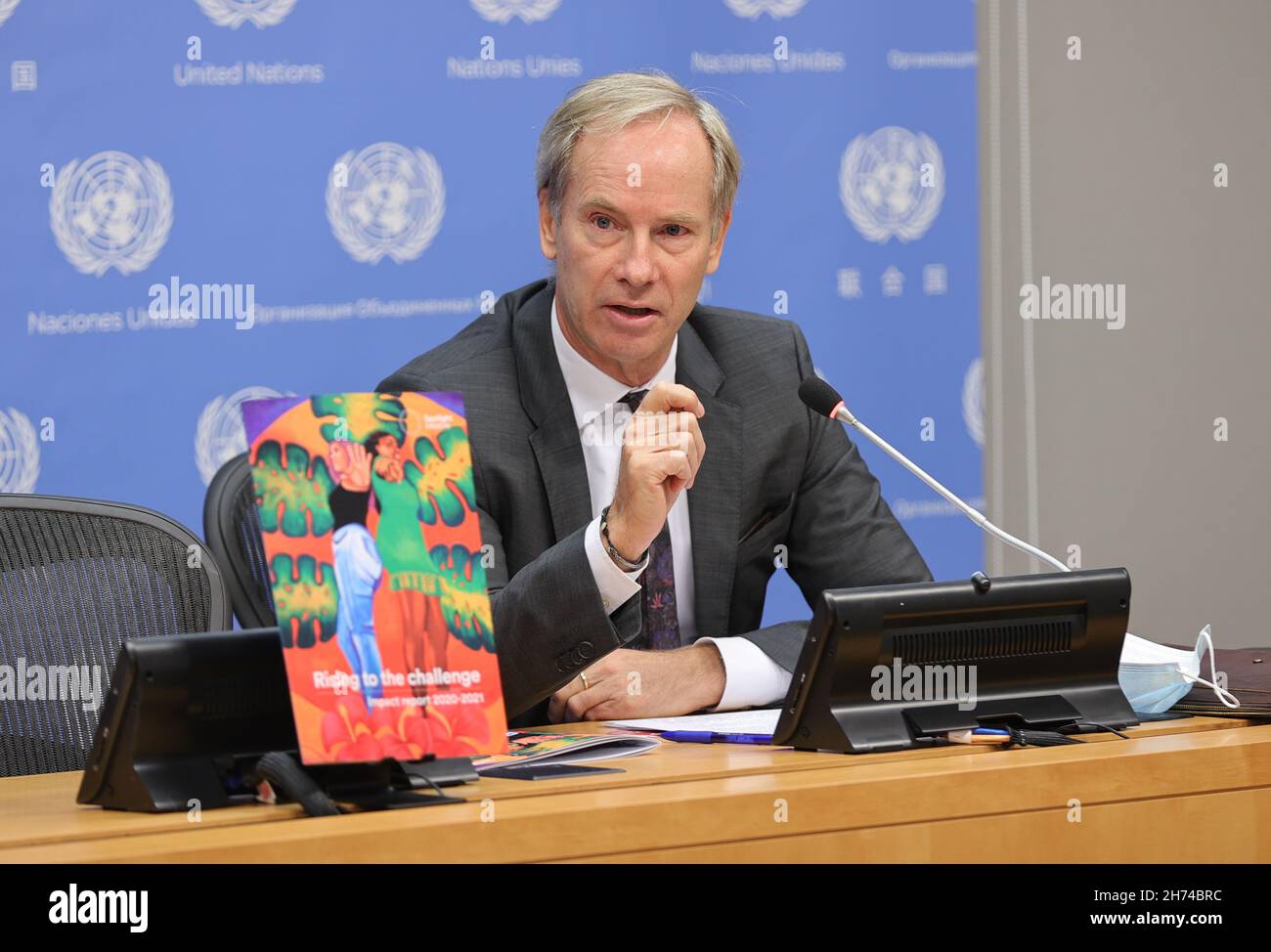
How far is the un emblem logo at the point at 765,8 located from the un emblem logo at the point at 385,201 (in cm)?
76

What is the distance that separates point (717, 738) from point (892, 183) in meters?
2.07

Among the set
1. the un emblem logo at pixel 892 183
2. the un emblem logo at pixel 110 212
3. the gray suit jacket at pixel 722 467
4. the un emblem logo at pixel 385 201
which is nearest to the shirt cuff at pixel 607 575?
the gray suit jacket at pixel 722 467

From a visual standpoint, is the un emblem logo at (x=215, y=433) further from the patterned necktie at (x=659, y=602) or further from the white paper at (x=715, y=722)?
the white paper at (x=715, y=722)

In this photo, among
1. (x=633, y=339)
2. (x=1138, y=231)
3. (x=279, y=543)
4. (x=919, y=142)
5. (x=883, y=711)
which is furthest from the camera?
(x=1138, y=231)

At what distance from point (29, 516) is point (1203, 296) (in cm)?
281

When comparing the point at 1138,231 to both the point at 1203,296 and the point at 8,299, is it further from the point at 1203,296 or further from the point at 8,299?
the point at 8,299

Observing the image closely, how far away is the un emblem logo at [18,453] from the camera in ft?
9.26

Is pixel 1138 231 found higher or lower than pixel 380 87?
lower

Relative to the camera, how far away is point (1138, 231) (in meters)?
3.54

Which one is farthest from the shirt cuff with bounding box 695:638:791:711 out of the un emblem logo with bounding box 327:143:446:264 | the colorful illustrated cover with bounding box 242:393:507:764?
the un emblem logo with bounding box 327:143:446:264

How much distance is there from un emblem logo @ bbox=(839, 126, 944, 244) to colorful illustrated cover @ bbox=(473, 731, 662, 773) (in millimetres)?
2006

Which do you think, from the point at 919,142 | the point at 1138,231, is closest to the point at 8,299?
the point at 919,142

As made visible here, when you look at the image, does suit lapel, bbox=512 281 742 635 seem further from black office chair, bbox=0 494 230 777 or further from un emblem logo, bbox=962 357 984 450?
un emblem logo, bbox=962 357 984 450

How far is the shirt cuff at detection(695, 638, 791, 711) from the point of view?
183 centimetres
